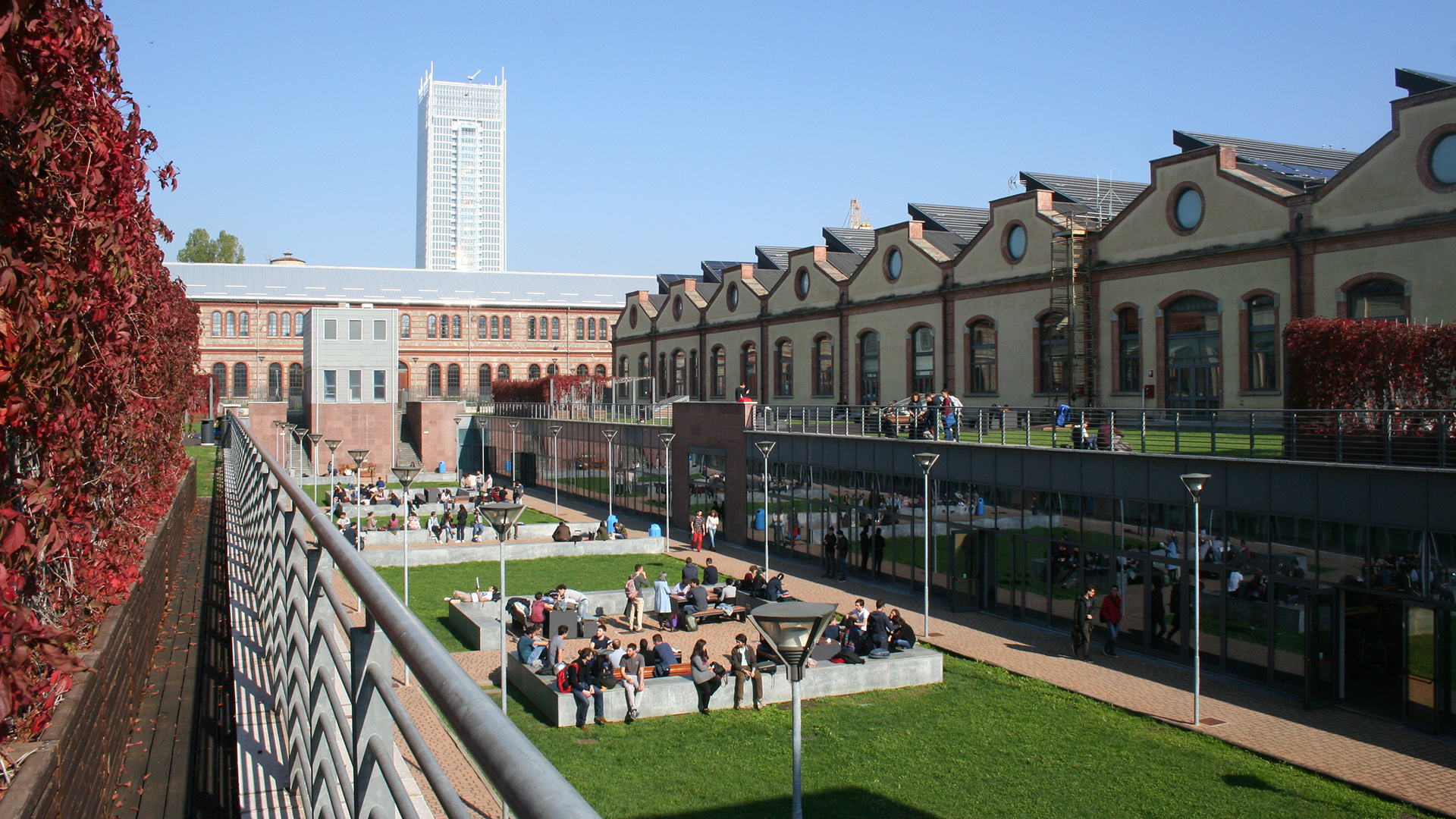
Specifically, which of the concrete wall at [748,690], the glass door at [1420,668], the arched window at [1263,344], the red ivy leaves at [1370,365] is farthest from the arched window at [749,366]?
the glass door at [1420,668]

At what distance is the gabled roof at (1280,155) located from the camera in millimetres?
32531

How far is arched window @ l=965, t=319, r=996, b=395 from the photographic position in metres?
38.5

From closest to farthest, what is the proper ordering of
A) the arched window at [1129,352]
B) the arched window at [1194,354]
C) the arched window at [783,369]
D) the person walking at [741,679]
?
1. the person walking at [741,679]
2. the arched window at [1194,354]
3. the arched window at [1129,352]
4. the arched window at [783,369]

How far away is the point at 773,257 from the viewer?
58.6m

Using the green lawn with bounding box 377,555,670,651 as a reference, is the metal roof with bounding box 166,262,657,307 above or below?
above

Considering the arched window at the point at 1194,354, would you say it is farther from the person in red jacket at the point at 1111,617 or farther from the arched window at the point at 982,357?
the person in red jacket at the point at 1111,617

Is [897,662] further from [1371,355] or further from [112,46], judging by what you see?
[112,46]

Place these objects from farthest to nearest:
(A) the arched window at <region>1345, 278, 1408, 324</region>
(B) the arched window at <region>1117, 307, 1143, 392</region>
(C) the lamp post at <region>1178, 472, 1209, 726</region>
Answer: (B) the arched window at <region>1117, 307, 1143, 392</region> < (A) the arched window at <region>1345, 278, 1408, 324</region> < (C) the lamp post at <region>1178, 472, 1209, 726</region>

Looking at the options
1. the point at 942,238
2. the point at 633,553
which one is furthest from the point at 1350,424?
the point at 942,238

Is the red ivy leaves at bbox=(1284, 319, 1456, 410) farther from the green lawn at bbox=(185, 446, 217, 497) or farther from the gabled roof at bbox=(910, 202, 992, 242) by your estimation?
the green lawn at bbox=(185, 446, 217, 497)

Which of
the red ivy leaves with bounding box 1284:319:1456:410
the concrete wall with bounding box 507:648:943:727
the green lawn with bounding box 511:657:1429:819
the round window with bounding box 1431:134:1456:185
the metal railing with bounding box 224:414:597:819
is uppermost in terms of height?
the round window with bounding box 1431:134:1456:185

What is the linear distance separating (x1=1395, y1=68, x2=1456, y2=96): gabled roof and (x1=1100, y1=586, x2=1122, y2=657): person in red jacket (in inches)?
625

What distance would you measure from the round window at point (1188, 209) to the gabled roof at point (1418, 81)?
5587 millimetres

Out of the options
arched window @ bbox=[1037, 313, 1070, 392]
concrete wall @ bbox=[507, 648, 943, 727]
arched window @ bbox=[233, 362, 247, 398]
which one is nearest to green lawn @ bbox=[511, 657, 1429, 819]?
concrete wall @ bbox=[507, 648, 943, 727]
